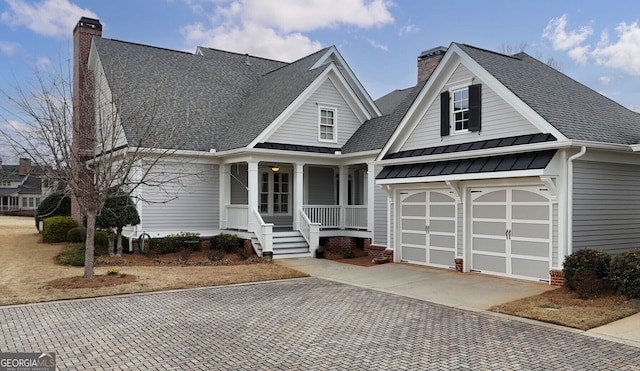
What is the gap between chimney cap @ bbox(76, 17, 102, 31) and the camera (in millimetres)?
23484

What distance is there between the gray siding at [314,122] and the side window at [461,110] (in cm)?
660

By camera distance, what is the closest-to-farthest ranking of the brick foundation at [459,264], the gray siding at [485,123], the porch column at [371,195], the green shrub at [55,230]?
the gray siding at [485,123] < the brick foundation at [459,264] < the porch column at [371,195] < the green shrub at [55,230]

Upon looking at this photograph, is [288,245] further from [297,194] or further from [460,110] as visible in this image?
[460,110]

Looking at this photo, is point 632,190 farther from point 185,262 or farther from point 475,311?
point 185,262

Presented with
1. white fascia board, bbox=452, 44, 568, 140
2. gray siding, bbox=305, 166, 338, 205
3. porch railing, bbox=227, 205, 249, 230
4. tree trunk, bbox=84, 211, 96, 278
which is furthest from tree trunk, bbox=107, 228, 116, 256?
white fascia board, bbox=452, 44, 568, 140

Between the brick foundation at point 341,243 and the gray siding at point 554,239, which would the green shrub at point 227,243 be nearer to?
the brick foundation at point 341,243

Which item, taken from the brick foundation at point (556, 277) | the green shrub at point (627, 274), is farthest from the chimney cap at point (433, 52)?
the green shrub at point (627, 274)

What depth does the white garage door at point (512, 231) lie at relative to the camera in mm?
12742

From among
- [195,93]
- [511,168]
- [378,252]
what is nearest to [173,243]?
[195,93]

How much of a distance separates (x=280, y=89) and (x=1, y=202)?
207 feet

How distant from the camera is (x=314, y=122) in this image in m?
20.8

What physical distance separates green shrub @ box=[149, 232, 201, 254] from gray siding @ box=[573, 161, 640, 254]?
13290 mm

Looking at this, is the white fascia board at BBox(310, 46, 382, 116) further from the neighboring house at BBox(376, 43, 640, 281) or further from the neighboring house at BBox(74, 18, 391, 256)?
the neighboring house at BBox(376, 43, 640, 281)

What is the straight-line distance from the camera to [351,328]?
28.7 feet
